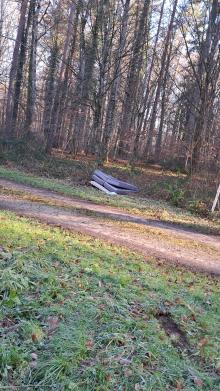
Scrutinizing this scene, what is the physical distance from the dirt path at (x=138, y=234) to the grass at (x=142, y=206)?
29.1 inches

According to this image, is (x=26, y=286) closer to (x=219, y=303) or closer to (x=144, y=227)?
(x=219, y=303)

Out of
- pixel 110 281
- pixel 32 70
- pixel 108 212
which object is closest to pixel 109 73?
pixel 32 70

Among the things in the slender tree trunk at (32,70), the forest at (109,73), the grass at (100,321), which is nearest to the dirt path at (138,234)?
the grass at (100,321)

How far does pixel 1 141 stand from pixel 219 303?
14.7 meters

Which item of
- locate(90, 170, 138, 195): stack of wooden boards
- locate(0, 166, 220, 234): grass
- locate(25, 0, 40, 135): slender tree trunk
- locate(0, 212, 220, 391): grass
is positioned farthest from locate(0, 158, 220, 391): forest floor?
locate(25, 0, 40, 135): slender tree trunk

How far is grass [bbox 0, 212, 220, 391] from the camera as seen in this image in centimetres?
378

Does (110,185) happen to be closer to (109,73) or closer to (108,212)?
(108,212)

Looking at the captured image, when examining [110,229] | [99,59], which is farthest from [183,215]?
[99,59]

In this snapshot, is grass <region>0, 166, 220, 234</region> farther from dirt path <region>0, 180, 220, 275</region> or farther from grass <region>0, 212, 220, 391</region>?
grass <region>0, 212, 220, 391</region>

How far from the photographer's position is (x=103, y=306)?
4.95 metres

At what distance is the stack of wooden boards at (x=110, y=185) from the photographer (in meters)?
14.2

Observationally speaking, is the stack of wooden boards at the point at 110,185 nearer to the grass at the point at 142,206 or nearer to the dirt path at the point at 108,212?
the grass at the point at 142,206

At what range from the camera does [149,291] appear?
5637 mm

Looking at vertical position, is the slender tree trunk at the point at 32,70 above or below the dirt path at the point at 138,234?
above
